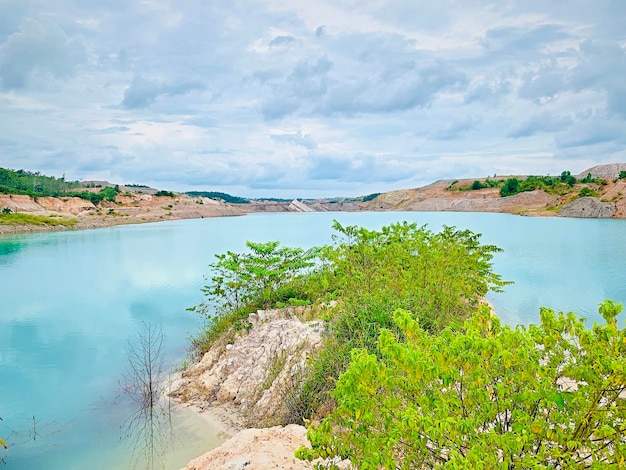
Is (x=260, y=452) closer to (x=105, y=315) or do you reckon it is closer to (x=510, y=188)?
(x=105, y=315)

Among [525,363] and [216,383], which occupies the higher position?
[525,363]

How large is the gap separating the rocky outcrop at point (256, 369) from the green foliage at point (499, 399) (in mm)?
4381

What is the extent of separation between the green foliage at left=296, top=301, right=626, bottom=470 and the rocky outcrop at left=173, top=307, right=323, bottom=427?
14.4ft

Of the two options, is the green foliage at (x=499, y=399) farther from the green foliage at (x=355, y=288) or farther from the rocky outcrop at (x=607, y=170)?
the rocky outcrop at (x=607, y=170)

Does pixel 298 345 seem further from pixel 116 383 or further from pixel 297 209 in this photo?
pixel 297 209

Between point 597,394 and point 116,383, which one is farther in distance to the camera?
point 116,383

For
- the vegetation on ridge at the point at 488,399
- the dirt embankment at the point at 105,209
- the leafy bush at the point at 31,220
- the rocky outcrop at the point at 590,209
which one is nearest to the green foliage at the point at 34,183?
the dirt embankment at the point at 105,209

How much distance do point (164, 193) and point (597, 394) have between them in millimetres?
114136

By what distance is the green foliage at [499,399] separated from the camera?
9.43 feet

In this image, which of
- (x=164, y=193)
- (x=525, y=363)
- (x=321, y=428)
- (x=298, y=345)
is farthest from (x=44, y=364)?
(x=164, y=193)

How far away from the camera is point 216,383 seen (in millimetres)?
9391

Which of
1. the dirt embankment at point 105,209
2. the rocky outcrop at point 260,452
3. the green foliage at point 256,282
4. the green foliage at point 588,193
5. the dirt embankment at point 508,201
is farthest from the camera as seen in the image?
the green foliage at point 588,193

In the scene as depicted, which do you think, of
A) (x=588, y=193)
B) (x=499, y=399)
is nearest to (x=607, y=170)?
(x=588, y=193)

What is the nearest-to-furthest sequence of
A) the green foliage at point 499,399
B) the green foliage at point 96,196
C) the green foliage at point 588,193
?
the green foliage at point 499,399 → the green foliage at point 588,193 → the green foliage at point 96,196
